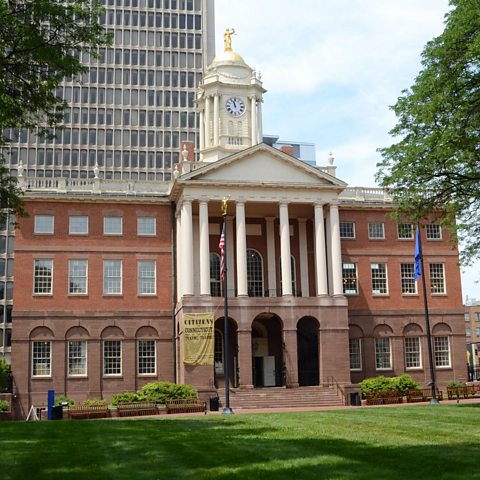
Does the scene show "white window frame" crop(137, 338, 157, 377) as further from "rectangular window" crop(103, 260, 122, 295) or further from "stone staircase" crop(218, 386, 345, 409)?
"stone staircase" crop(218, 386, 345, 409)

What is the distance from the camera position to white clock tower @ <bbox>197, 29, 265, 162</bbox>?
55844mm

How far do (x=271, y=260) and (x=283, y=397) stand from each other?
10605mm

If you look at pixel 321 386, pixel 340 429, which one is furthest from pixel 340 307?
pixel 340 429

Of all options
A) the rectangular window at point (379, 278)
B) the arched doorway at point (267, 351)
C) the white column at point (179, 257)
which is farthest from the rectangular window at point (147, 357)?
the rectangular window at point (379, 278)

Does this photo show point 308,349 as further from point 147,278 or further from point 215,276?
point 147,278

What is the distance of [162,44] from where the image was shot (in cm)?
10756

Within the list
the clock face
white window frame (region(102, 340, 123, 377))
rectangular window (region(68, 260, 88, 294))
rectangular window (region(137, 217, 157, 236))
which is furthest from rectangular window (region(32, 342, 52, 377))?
the clock face

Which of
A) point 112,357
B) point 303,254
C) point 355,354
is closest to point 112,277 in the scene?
point 112,357

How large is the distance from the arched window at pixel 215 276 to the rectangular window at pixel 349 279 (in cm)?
883

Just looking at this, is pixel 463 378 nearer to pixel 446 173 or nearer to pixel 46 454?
pixel 446 173

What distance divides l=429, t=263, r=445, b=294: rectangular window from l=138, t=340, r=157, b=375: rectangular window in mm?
20144

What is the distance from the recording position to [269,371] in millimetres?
50531

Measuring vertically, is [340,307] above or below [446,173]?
below

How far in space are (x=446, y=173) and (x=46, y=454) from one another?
1885 cm
